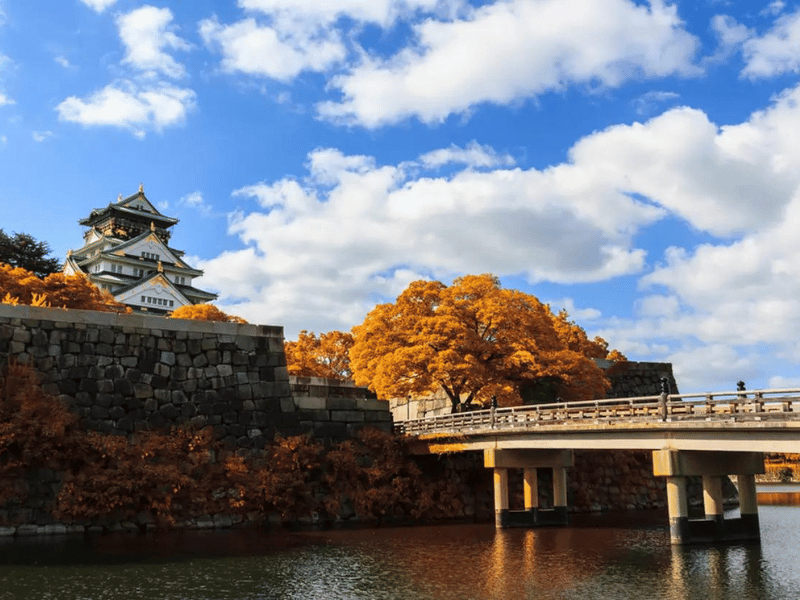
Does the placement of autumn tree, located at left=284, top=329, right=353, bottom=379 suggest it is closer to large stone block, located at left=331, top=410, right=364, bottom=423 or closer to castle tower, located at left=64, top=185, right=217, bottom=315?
large stone block, located at left=331, top=410, right=364, bottom=423

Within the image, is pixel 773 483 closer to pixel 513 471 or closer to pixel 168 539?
pixel 513 471

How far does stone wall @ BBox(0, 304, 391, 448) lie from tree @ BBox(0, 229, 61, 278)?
36.6 metres

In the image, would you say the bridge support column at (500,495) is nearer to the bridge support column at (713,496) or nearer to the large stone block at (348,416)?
the large stone block at (348,416)

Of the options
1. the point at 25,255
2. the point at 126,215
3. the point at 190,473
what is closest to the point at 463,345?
the point at 190,473

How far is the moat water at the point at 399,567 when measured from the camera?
19219 mm

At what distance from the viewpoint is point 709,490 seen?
1098 inches

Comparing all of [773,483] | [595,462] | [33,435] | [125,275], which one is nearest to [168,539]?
[33,435]

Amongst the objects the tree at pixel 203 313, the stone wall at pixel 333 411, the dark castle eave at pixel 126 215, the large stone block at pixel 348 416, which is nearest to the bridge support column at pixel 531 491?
the stone wall at pixel 333 411

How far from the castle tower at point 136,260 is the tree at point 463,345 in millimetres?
48573

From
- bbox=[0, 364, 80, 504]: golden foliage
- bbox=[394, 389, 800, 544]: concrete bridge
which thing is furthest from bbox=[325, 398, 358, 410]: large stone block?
bbox=[0, 364, 80, 504]: golden foliage

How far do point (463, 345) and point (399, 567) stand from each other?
67.5 ft

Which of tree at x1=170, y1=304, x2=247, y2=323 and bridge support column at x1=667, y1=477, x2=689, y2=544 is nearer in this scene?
bridge support column at x1=667, y1=477, x2=689, y2=544

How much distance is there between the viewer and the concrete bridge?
78.4ft

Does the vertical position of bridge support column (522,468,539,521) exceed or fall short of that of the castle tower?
it falls short
